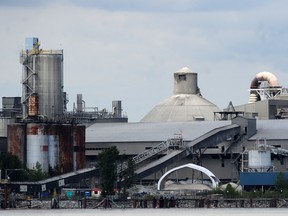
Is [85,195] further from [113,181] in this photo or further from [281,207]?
[281,207]

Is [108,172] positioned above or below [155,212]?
above

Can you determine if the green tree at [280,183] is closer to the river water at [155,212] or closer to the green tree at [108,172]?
the green tree at [108,172]

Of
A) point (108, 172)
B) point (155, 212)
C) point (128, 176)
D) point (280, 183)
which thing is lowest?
point (155, 212)

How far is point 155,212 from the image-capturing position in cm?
15850

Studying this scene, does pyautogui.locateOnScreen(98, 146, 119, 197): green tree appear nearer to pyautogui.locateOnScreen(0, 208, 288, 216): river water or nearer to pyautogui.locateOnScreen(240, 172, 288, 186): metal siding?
pyautogui.locateOnScreen(240, 172, 288, 186): metal siding

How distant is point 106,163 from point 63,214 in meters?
27.8

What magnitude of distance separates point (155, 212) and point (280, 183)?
28.4 metres

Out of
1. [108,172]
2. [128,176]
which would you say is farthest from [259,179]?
[108,172]

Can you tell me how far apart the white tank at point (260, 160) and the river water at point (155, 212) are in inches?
1173

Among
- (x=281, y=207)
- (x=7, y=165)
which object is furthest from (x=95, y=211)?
(x=7, y=165)

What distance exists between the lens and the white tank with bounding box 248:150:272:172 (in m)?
196

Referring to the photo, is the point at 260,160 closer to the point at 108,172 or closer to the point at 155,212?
the point at 108,172

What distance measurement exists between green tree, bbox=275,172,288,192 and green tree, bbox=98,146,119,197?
52.4 ft

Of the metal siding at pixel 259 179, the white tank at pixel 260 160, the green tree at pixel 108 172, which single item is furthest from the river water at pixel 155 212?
the white tank at pixel 260 160
